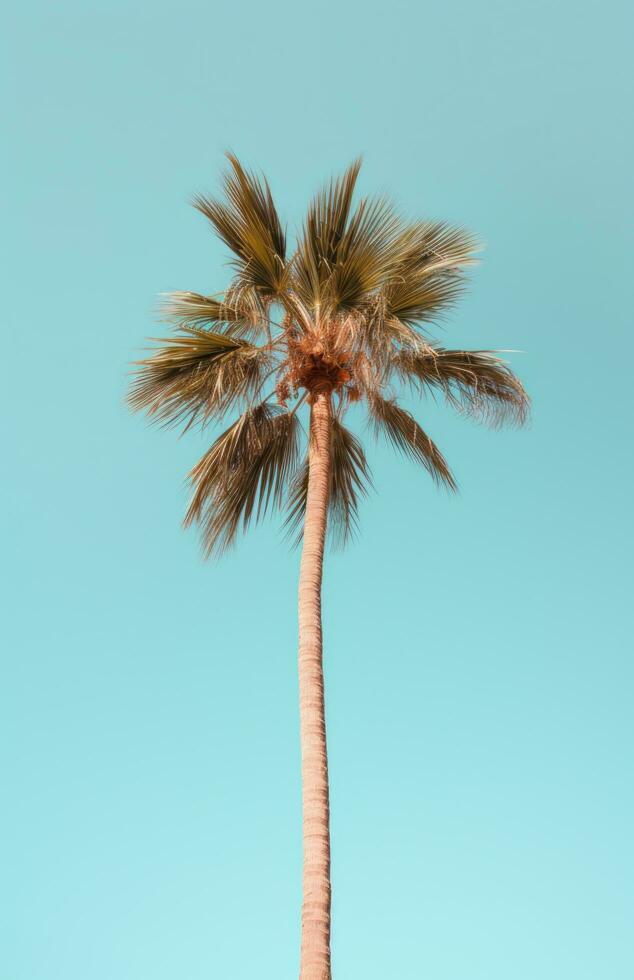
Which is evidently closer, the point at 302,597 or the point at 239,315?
the point at 302,597

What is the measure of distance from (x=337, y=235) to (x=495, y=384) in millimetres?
2617

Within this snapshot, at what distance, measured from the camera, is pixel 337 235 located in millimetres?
10758

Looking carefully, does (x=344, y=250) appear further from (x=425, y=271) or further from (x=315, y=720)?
(x=315, y=720)

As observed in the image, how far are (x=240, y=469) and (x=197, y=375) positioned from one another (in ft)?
4.13

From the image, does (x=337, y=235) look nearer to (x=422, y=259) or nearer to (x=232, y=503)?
(x=422, y=259)

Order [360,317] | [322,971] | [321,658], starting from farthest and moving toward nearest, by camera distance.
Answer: [360,317] < [321,658] < [322,971]

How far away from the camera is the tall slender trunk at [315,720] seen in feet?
22.8

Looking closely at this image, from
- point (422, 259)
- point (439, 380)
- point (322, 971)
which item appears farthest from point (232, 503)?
point (322, 971)

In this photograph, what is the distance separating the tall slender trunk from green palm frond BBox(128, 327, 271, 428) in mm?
910

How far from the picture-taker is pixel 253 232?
10.7 meters

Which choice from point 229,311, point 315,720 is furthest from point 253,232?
point 315,720

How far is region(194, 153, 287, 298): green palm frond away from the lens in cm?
1071

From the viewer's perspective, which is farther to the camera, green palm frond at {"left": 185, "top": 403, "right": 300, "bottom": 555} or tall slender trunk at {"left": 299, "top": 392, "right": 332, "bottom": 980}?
green palm frond at {"left": 185, "top": 403, "right": 300, "bottom": 555}

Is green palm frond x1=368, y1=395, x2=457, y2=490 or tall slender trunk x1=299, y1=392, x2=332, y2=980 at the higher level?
green palm frond x1=368, y1=395, x2=457, y2=490
